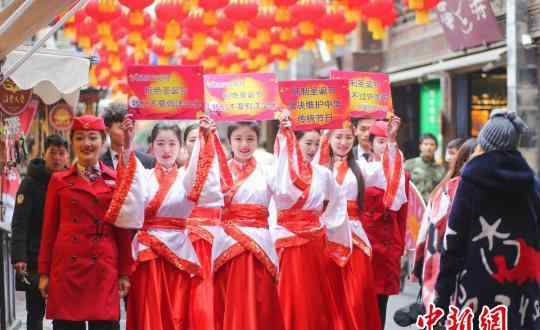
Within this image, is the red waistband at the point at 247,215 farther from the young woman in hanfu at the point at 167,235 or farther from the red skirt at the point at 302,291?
the red skirt at the point at 302,291

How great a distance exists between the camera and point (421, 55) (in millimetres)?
24234

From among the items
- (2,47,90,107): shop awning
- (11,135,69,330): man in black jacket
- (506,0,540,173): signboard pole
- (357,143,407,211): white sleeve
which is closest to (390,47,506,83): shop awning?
(506,0,540,173): signboard pole

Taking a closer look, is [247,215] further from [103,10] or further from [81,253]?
[103,10]

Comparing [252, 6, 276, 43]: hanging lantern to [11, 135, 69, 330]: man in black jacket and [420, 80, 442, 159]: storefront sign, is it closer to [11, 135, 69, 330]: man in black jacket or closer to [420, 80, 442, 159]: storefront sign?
[11, 135, 69, 330]: man in black jacket

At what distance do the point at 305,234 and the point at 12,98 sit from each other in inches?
157

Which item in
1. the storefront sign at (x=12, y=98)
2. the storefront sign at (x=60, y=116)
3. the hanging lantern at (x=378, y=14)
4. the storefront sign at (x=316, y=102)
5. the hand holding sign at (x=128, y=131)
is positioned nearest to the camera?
the hand holding sign at (x=128, y=131)

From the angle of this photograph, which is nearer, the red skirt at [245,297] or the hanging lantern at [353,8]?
the red skirt at [245,297]

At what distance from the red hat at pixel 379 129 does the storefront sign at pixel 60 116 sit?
603 cm

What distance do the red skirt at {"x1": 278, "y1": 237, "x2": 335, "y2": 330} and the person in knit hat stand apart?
8.96 feet

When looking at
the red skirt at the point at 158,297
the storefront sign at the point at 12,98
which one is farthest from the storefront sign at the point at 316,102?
the storefront sign at the point at 12,98

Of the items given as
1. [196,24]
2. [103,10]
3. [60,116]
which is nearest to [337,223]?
[103,10]

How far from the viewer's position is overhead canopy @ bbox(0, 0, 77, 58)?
7230 millimetres

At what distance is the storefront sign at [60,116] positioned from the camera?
50.8ft

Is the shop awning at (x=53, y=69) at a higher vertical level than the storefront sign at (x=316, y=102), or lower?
higher
